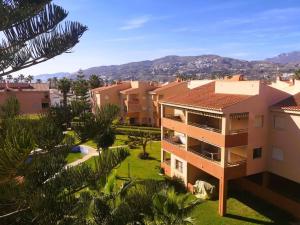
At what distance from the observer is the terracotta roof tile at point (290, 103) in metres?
20.5

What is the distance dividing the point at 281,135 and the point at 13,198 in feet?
66.1

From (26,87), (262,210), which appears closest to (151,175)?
(262,210)

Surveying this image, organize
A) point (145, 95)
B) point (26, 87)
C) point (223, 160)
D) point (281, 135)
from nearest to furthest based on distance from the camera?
1. point (223, 160)
2. point (281, 135)
3. point (26, 87)
4. point (145, 95)

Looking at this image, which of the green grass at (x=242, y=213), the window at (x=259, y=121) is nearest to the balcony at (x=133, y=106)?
the green grass at (x=242, y=213)

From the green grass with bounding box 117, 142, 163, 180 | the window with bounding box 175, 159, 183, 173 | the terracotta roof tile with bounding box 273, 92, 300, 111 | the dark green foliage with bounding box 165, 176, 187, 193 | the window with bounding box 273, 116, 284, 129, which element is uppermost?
the terracotta roof tile with bounding box 273, 92, 300, 111

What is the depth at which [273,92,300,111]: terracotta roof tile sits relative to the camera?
20.5 m

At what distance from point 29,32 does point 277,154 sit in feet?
68.3

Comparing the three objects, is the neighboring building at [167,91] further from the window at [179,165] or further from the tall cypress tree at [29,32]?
the tall cypress tree at [29,32]

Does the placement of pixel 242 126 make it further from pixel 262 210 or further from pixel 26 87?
pixel 26 87

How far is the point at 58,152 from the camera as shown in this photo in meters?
6.70

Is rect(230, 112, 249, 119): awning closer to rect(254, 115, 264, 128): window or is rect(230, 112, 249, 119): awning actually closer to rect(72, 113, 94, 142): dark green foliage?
rect(254, 115, 264, 128): window

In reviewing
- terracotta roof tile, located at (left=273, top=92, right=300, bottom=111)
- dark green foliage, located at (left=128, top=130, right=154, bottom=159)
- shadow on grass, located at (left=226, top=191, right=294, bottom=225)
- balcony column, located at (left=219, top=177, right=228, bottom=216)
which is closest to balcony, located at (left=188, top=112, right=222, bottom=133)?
terracotta roof tile, located at (left=273, top=92, right=300, bottom=111)

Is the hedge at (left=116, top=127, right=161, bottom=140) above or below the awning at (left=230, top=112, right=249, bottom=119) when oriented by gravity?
below

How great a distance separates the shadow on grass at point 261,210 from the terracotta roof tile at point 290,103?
7.22 metres
